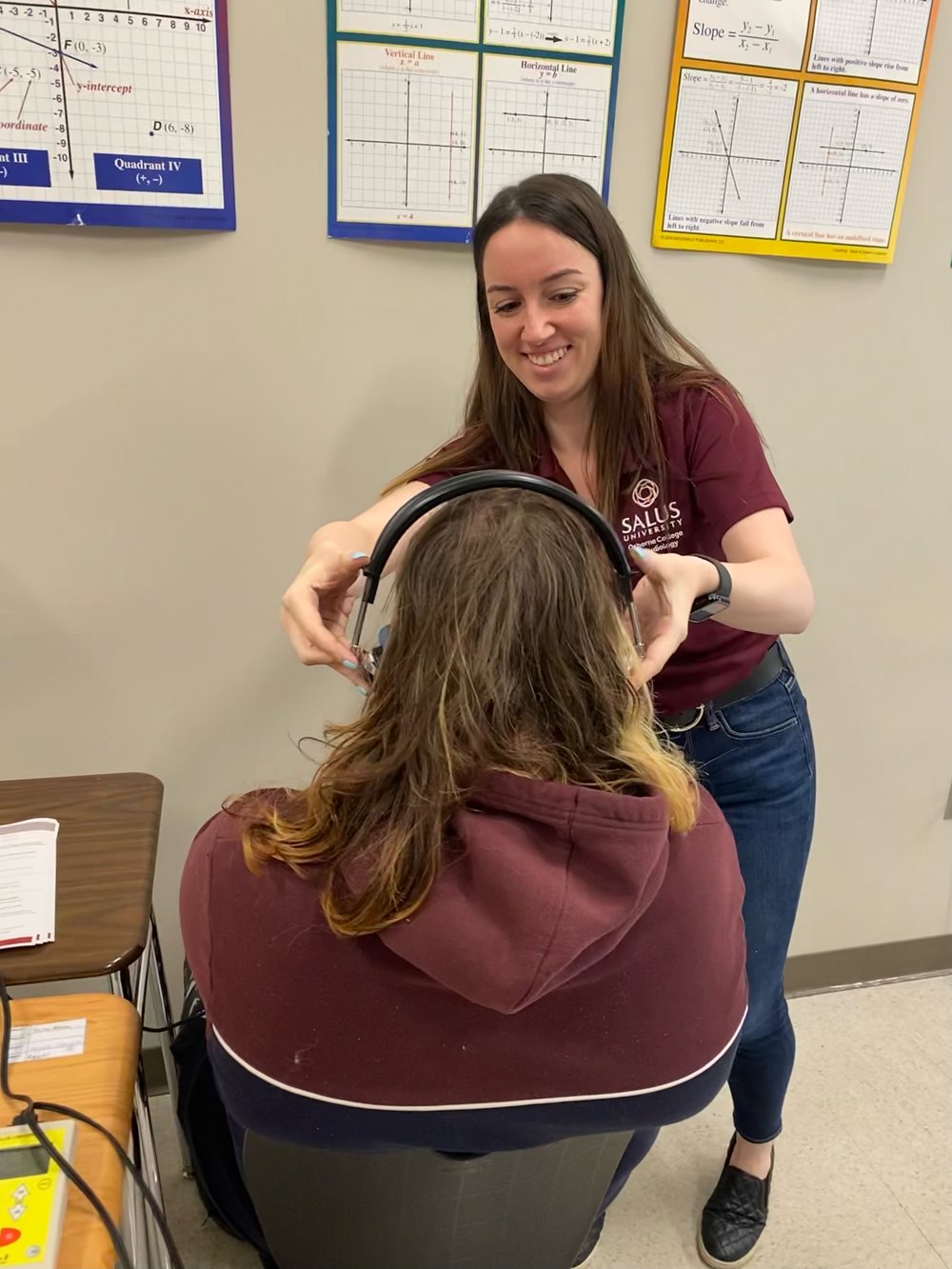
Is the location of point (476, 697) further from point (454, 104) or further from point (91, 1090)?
point (454, 104)

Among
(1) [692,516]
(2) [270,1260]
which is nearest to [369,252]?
(1) [692,516]

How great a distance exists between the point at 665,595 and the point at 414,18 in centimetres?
87

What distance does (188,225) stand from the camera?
118 cm

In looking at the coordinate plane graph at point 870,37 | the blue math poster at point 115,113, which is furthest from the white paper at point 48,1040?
the coordinate plane graph at point 870,37

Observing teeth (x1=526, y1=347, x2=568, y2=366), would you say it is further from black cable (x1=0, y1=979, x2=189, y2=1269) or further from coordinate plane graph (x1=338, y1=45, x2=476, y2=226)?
black cable (x1=0, y1=979, x2=189, y2=1269)

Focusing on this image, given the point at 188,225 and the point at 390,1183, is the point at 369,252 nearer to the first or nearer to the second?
the point at 188,225

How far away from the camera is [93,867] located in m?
1.06

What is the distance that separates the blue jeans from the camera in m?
1.16

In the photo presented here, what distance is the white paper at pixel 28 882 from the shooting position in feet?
3.09

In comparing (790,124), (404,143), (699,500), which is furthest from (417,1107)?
(790,124)

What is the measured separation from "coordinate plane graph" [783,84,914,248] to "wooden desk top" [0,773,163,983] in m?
1.29

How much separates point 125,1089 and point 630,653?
23.1 inches

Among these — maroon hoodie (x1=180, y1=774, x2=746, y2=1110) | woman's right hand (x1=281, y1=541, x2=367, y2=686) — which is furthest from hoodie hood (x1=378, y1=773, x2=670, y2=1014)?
woman's right hand (x1=281, y1=541, x2=367, y2=686)

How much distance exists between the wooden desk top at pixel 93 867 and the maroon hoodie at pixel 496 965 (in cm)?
27
